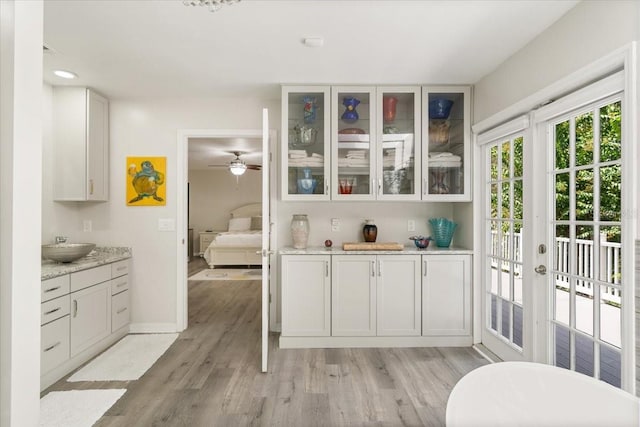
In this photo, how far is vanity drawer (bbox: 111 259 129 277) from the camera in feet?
10.6

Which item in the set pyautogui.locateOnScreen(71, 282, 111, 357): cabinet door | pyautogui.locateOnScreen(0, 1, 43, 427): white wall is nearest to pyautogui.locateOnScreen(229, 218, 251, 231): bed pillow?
pyautogui.locateOnScreen(71, 282, 111, 357): cabinet door

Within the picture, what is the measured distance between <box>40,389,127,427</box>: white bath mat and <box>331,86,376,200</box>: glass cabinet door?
7.49 feet

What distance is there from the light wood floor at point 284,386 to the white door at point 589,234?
34.8 inches

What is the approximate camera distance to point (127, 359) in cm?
287

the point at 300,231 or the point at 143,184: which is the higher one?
the point at 143,184

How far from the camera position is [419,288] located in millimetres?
3133

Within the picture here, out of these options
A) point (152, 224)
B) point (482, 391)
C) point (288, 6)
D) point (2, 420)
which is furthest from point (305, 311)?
point (2, 420)

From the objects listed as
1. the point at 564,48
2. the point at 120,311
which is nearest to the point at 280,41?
the point at 564,48

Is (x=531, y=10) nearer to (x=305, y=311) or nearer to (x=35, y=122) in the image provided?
(x=35, y=122)

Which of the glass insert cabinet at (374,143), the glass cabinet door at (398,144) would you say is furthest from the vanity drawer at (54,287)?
the glass cabinet door at (398,144)

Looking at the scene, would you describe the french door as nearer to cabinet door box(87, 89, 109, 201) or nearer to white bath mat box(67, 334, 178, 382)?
white bath mat box(67, 334, 178, 382)

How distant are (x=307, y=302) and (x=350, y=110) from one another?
1830 millimetres

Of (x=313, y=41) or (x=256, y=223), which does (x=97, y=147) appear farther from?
(x=256, y=223)

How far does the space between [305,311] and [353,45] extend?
2233 millimetres
